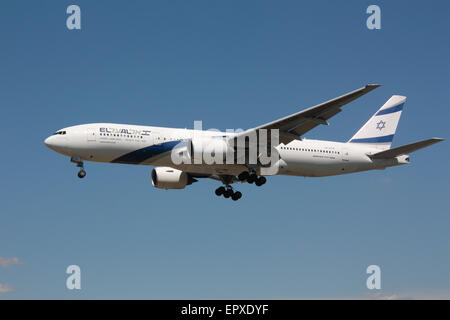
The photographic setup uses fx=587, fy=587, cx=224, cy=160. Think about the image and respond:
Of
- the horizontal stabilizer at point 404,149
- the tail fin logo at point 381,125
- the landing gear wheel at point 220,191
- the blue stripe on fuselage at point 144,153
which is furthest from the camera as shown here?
the tail fin logo at point 381,125

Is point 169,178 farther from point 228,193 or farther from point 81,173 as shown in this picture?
point 81,173

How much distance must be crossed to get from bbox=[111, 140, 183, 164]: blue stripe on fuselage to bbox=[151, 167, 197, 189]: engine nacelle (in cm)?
453

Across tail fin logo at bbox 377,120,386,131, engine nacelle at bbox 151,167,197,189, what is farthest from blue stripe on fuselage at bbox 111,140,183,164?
tail fin logo at bbox 377,120,386,131

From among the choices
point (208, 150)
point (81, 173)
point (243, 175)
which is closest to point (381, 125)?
point (243, 175)

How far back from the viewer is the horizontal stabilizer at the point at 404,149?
3263cm

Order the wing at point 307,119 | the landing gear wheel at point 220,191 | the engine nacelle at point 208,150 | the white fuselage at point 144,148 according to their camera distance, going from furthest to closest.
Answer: the landing gear wheel at point 220,191 < the white fuselage at point 144,148 < the engine nacelle at point 208,150 < the wing at point 307,119

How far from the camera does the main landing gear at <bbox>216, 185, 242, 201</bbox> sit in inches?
1513

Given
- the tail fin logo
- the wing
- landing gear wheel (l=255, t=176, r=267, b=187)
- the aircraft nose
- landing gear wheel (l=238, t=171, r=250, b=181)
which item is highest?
the tail fin logo

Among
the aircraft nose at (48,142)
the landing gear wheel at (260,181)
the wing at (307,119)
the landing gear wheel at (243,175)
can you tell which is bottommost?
the landing gear wheel at (260,181)

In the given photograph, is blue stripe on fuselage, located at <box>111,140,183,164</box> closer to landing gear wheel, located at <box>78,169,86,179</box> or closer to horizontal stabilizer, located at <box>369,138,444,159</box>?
landing gear wheel, located at <box>78,169,86,179</box>

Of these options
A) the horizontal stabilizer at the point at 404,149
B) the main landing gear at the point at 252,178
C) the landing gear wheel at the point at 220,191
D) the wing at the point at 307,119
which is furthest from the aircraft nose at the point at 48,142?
the horizontal stabilizer at the point at 404,149

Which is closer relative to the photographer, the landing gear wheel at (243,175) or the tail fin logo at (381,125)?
the landing gear wheel at (243,175)

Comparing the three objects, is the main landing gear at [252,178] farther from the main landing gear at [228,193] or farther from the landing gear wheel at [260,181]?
the main landing gear at [228,193]

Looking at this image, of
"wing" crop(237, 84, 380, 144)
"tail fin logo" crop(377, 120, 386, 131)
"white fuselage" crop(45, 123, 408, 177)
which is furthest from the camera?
"tail fin logo" crop(377, 120, 386, 131)
